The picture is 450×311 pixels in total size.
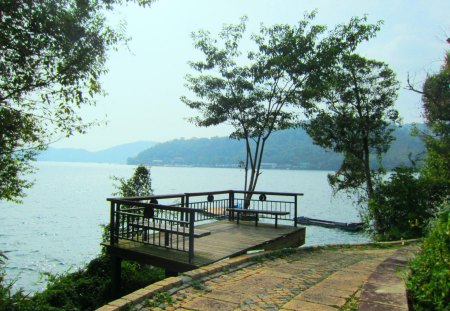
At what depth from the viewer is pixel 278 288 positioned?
4859 millimetres

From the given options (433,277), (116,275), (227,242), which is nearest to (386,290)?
(433,277)

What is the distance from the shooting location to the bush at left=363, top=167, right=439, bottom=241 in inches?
476

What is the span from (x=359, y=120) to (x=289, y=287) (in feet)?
59.0

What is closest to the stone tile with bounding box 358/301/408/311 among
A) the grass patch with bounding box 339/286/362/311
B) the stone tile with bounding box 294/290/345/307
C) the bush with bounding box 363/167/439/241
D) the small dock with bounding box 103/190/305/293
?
the grass patch with bounding box 339/286/362/311

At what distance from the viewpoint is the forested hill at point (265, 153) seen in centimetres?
10788

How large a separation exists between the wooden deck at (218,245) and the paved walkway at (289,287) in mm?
861

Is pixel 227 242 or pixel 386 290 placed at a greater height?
pixel 386 290

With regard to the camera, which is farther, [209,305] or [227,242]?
[227,242]

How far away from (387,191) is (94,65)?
36.3 ft

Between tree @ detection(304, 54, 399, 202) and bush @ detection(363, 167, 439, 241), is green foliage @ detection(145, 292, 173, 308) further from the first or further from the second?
tree @ detection(304, 54, 399, 202)

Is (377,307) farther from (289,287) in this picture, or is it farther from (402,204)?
(402,204)

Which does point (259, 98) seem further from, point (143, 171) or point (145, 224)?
point (145, 224)

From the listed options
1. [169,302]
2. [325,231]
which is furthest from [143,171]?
[325,231]

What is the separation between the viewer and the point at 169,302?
4.24 metres
